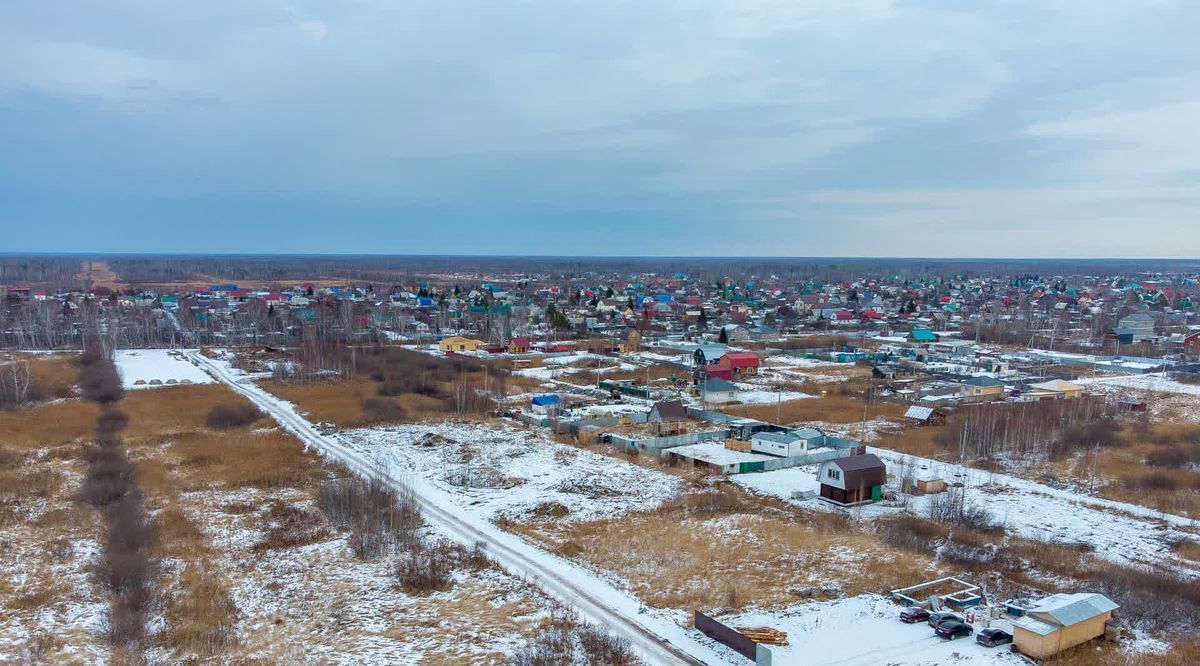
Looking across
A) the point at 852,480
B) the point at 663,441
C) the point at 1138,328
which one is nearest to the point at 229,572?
the point at 663,441

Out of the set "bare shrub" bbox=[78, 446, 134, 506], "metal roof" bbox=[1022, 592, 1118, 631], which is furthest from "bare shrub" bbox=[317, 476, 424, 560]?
"metal roof" bbox=[1022, 592, 1118, 631]

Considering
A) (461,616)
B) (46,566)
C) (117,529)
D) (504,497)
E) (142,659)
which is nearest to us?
(142,659)

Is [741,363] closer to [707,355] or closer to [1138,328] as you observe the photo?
[707,355]

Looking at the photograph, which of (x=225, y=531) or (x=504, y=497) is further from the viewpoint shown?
(x=504, y=497)

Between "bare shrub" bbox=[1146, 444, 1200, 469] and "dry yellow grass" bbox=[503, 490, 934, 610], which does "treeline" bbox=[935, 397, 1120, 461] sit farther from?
"dry yellow grass" bbox=[503, 490, 934, 610]

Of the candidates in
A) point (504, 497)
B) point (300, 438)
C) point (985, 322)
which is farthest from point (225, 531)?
point (985, 322)

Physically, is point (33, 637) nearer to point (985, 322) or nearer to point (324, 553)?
point (324, 553)

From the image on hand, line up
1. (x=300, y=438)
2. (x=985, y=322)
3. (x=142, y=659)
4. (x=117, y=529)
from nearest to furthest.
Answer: (x=142, y=659)
(x=117, y=529)
(x=300, y=438)
(x=985, y=322)
